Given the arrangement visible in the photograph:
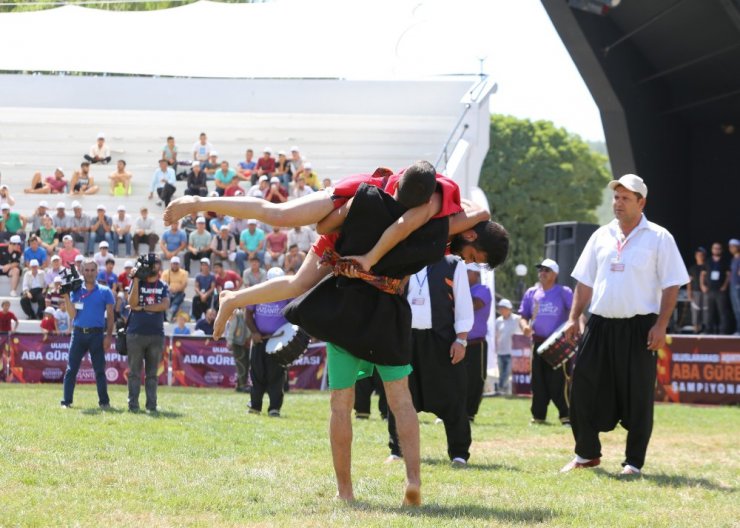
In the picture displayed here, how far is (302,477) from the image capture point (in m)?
8.14

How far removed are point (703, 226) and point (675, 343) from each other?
4382mm

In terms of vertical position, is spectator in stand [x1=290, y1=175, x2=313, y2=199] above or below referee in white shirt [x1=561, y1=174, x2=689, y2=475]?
above

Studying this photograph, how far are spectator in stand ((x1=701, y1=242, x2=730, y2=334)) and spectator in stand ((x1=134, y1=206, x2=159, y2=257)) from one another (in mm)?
10911

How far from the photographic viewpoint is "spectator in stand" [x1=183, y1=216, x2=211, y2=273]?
24.2 meters

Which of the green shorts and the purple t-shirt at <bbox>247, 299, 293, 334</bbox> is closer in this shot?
the green shorts

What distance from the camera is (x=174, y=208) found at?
6.66 m

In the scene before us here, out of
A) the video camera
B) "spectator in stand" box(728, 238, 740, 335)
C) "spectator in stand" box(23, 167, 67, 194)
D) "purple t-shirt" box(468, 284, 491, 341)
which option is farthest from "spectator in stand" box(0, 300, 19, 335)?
"spectator in stand" box(728, 238, 740, 335)

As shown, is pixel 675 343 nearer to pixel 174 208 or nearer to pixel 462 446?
pixel 462 446

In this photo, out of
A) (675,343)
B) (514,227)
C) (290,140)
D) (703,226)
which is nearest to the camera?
(675,343)

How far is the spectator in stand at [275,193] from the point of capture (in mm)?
24266

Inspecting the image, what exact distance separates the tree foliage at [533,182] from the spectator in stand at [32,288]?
42975mm

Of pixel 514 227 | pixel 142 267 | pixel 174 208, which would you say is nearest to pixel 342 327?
pixel 174 208

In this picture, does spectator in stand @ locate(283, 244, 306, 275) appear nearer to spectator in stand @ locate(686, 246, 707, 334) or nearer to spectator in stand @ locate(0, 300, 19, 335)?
spectator in stand @ locate(0, 300, 19, 335)

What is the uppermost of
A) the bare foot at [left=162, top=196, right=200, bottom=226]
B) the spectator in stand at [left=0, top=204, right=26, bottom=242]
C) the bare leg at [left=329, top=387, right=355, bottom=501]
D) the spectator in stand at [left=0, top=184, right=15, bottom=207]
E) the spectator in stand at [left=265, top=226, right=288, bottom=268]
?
the spectator in stand at [left=0, top=184, right=15, bottom=207]
